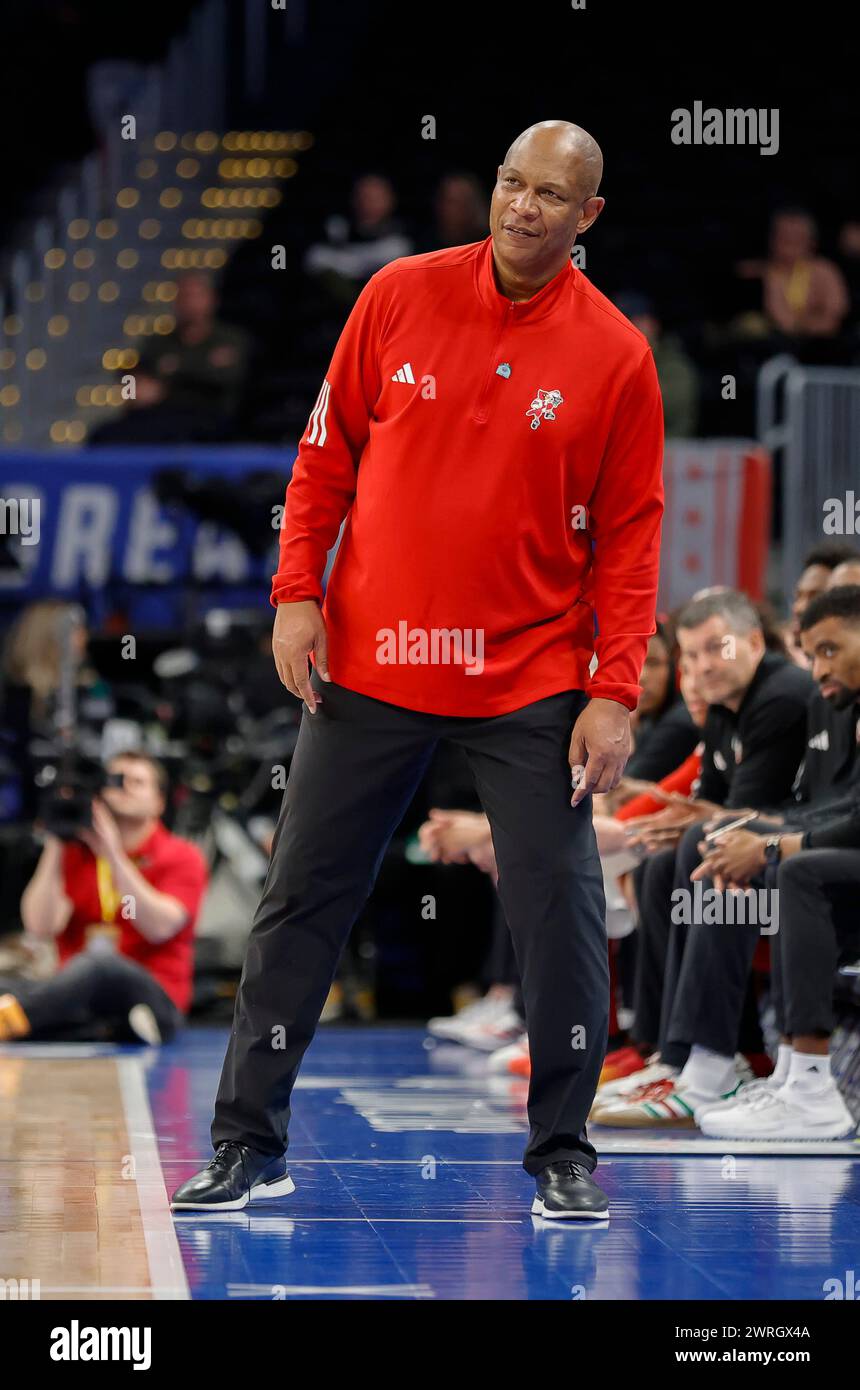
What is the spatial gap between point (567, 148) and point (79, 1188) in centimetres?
213

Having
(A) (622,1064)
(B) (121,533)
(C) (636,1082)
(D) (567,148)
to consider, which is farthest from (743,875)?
(B) (121,533)

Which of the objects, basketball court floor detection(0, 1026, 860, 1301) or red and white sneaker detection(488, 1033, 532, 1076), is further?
red and white sneaker detection(488, 1033, 532, 1076)

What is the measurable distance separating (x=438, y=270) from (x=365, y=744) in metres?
0.86

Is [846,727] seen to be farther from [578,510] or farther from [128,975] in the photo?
[128,975]

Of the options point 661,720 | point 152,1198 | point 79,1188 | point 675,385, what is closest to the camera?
point 152,1198

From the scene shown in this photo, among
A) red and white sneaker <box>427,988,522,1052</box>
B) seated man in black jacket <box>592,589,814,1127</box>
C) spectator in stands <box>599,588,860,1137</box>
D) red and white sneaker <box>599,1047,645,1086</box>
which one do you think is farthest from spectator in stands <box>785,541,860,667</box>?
red and white sneaker <box>427,988,522,1052</box>

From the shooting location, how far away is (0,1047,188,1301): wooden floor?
9.47ft

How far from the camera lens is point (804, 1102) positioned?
436 cm

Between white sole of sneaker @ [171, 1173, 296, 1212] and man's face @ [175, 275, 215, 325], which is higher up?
man's face @ [175, 275, 215, 325]

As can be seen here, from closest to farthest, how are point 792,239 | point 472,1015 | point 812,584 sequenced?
point 812,584 < point 472,1015 < point 792,239

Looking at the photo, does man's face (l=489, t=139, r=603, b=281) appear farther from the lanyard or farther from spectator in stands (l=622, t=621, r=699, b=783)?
the lanyard

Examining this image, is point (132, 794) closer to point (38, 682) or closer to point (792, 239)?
point (38, 682)

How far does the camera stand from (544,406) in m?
3.37

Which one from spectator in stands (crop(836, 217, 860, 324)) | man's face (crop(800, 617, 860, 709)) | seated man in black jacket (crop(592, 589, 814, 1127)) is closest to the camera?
man's face (crop(800, 617, 860, 709))
